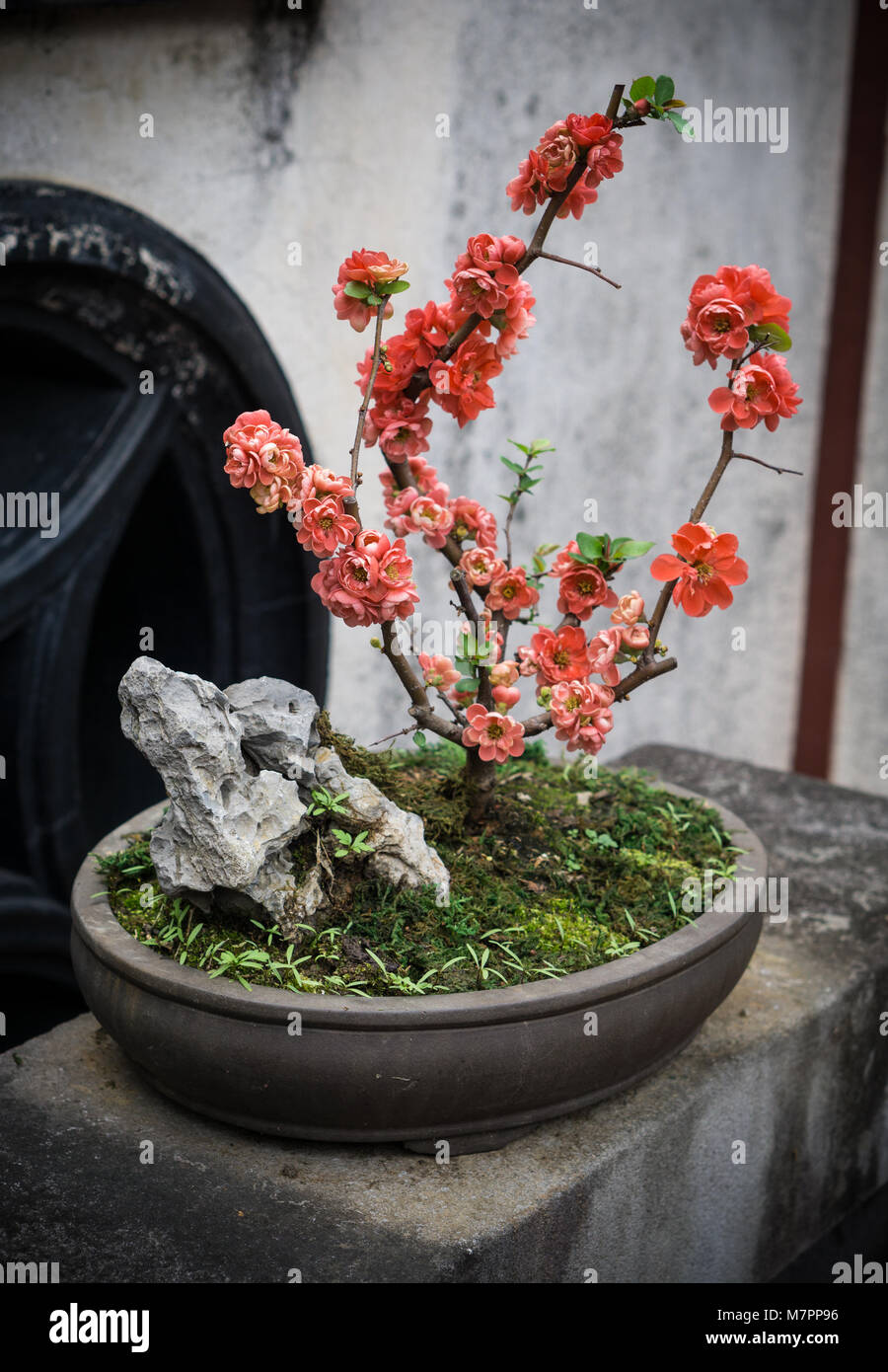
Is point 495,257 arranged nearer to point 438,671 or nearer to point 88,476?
point 438,671

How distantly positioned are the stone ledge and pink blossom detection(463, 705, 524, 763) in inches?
18.3

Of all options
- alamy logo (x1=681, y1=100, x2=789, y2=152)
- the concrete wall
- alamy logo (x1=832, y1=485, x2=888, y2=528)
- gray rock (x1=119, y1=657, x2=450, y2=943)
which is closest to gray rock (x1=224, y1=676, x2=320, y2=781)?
gray rock (x1=119, y1=657, x2=450, y2=943)

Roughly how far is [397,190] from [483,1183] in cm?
204

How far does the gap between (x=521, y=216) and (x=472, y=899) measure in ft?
6.44

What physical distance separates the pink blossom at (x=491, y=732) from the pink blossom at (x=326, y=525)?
0.92 ft

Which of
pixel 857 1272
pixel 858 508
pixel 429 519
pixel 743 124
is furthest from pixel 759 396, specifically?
pixel 858 508

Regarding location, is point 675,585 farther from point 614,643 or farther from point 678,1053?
point 678,1053

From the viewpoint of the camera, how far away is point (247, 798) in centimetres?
132

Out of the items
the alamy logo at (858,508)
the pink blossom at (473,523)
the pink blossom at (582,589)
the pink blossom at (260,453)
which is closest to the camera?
the pink blossom at (260,453)

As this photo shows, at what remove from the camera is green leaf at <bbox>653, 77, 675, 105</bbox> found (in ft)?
4.31

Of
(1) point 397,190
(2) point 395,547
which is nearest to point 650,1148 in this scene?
(2) point 395,547

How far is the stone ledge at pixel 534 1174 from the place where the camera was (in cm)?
126
